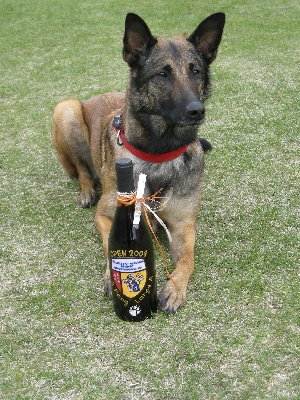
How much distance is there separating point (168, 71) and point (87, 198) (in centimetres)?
161

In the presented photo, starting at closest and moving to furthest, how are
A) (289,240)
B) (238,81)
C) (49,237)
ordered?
(289,240), (49,237), (238,81)

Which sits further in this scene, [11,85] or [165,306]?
[11,85]

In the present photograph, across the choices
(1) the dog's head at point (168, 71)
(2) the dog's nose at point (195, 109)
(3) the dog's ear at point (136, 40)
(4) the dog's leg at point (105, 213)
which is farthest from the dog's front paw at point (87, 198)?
(2) the dog's nose at point (195, 109)

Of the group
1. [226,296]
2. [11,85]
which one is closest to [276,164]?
[226,296]

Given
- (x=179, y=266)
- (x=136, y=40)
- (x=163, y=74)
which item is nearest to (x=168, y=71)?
(x=163, y=74)

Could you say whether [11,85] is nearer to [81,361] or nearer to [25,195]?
[25,195]

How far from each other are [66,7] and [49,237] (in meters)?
11.0

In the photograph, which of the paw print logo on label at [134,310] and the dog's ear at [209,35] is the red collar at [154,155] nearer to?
the dog's ear at [209,35]

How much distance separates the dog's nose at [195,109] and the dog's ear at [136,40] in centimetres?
58

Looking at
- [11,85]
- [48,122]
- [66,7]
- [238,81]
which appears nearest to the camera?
[48,122]

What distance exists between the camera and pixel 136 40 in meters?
3.25

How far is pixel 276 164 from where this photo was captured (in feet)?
15.5

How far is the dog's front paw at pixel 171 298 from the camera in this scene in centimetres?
298

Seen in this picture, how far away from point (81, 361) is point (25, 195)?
7.33 ft
